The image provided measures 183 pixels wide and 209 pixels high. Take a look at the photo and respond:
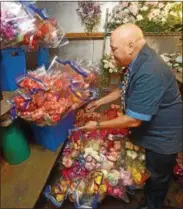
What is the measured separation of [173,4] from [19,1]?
1.37m

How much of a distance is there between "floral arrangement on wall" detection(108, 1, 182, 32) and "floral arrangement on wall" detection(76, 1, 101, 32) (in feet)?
0.50

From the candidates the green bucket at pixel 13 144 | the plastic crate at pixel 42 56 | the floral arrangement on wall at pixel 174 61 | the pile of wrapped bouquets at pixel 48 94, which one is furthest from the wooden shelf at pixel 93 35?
the green bucket at pixel 13 144

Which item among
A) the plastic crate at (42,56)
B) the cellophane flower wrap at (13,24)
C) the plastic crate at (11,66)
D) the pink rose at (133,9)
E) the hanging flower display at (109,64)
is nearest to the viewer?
the cellophane flower wrap at (13,24)

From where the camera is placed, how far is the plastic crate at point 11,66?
114cm

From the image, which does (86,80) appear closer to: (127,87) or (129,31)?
(127,87)

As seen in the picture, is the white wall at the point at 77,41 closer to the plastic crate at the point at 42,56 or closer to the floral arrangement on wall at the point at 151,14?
the floral arrangement on wall at the point at 151,14

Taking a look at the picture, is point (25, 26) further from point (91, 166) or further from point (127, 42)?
point (91, 166)

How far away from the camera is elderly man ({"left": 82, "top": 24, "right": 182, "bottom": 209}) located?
3.41 feet

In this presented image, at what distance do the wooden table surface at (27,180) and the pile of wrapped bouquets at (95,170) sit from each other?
0.16 metres

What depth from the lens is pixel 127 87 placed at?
1155 mm

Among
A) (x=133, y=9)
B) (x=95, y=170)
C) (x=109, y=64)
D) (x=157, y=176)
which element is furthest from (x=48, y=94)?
(x=133, y=9)

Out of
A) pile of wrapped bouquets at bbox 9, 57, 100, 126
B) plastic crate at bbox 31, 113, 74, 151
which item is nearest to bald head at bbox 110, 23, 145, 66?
Answer: pile of wrapped bouquets at bbox 9, 57, 100, 126

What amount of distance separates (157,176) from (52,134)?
0.72 metres

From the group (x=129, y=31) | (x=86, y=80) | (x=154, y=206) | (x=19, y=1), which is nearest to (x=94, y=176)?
(x=154, y=206)
